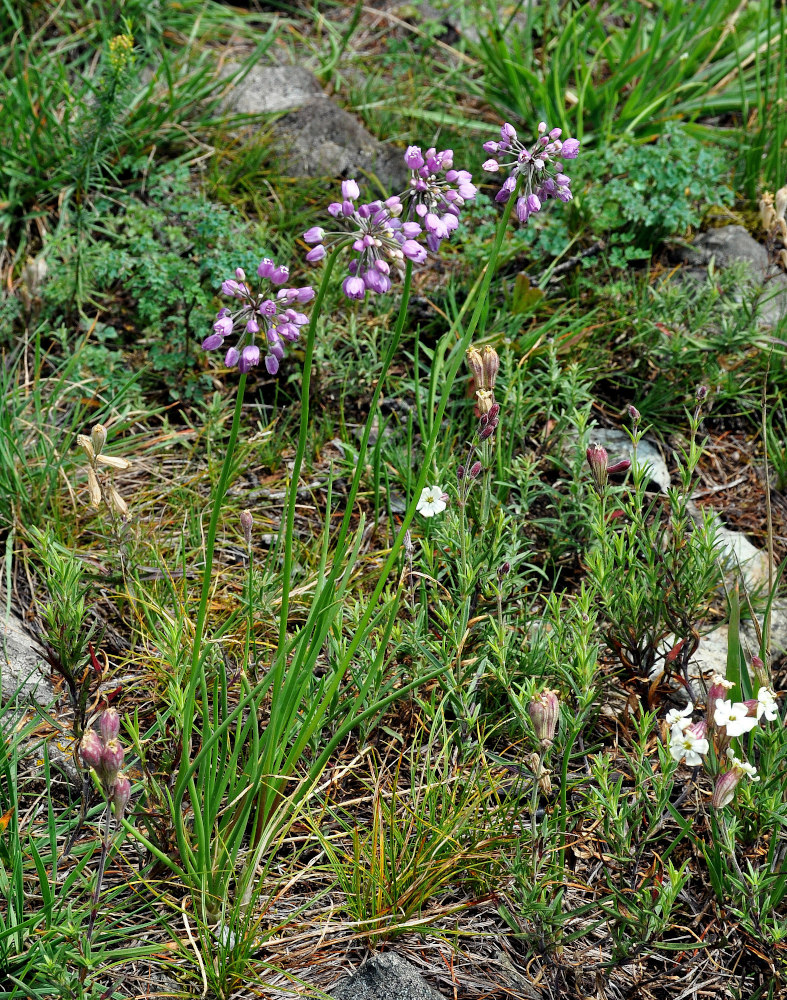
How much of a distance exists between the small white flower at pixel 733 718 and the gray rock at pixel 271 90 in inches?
133

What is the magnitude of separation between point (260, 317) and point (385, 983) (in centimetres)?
128

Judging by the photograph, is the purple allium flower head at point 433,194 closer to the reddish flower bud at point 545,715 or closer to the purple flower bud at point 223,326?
the purple flower bud at point 223,326

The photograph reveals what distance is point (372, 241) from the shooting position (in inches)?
58.9

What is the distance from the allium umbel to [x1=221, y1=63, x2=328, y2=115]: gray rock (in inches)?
112

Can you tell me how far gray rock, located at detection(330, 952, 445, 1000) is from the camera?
5.49 ft

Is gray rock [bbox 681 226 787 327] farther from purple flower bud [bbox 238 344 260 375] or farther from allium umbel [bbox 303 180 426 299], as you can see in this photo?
purple flower bud [bbox 238 344 260 375]

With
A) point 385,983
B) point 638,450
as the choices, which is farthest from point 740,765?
point 638,450

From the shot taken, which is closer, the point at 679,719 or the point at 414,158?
the point at 414,158

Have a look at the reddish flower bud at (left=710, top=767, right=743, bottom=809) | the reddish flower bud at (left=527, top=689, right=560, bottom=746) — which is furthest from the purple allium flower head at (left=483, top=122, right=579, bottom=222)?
the reddish flower bud at (left=710, top=767, right=743, bottom=809)

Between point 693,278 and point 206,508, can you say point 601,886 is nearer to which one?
point 206,508

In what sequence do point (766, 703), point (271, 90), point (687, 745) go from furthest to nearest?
1. point (271, 90)
2. point (766, 703)
3. point (687, 745)

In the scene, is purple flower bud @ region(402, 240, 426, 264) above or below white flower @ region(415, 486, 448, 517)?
above

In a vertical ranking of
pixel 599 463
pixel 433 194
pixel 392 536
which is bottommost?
pixel 392 536

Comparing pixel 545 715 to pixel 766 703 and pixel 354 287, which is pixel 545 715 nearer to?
pixel 766 703
